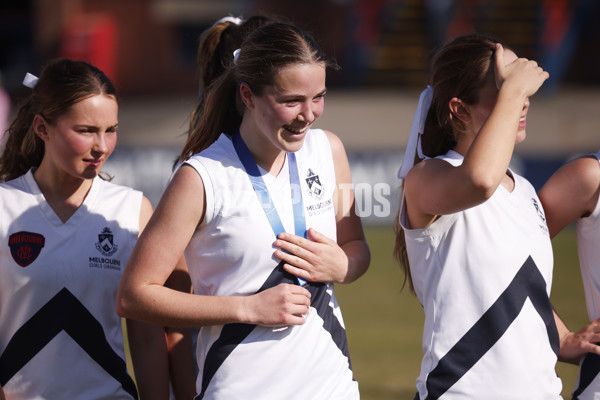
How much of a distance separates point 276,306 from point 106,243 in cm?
77

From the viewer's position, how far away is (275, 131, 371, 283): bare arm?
2.53 m

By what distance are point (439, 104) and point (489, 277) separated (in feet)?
1.93

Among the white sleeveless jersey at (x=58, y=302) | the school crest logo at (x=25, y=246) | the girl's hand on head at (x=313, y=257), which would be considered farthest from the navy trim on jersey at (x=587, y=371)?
the school crest logo at (x=25, y=246)

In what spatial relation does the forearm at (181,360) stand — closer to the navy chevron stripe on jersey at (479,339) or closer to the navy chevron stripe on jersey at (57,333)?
the navy chevron stripe on jersey at (57,333)

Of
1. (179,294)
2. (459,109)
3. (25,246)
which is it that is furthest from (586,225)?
(25,246)

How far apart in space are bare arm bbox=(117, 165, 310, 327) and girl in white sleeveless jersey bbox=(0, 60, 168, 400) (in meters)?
0.41

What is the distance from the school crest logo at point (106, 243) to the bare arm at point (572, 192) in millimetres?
1476

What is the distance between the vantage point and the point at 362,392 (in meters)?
5.80

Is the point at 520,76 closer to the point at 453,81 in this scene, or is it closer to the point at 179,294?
the point at 453,81

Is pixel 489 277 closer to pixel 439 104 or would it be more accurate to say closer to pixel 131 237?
pixel 439 104

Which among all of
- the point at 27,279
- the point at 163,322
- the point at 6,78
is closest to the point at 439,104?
the point at 163,322

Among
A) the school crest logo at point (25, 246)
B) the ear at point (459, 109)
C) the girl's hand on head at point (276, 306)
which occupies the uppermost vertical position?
the ear at point (459, 109)

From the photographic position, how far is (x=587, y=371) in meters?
2.76

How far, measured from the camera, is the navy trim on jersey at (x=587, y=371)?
8.96ft
